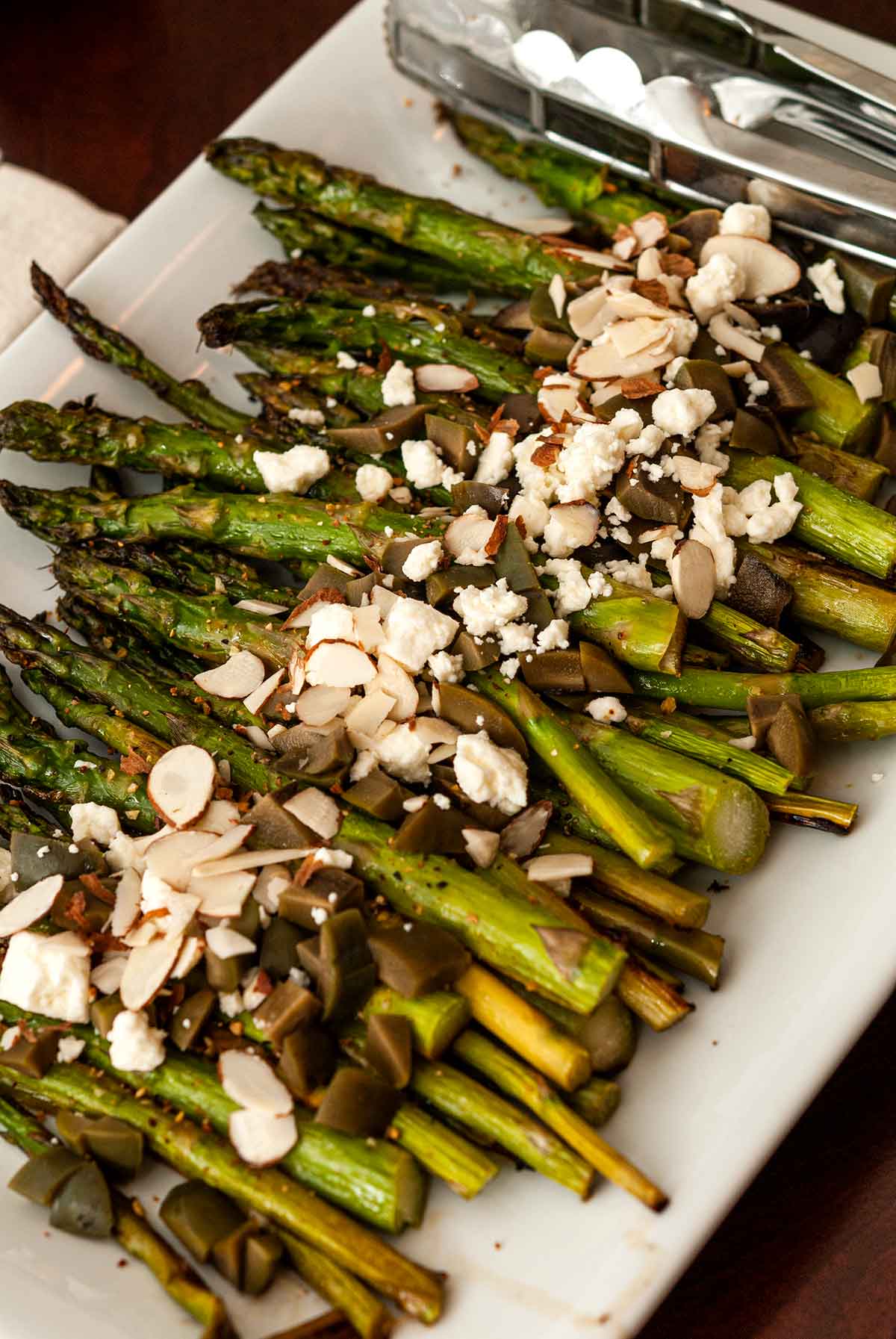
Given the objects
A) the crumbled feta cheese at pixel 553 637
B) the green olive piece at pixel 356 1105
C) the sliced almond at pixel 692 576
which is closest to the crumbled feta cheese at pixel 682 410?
the sliced almond at pixel 692 576

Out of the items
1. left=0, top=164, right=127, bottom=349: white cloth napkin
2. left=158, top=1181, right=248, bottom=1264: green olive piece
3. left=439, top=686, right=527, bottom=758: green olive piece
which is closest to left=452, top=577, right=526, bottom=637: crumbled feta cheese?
left=439, top=686, right=527, bottom=758: green olive piece

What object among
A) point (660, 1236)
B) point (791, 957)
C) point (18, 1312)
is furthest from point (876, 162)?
point (18, 1312)

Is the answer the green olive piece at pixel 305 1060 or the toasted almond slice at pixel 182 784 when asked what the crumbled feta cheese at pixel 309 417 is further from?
the green olive piece at pixel 305 1060

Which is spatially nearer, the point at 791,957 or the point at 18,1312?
the point at 18,1312

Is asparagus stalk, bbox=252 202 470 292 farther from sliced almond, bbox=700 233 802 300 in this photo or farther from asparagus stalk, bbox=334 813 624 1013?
asparagus stalk, bbox=334 813 624 1013

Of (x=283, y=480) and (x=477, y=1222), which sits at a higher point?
(x=283, y=480)

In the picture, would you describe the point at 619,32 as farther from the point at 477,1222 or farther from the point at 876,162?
the point at 477,1222

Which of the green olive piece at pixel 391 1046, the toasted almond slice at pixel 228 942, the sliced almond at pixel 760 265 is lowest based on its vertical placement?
the toasted almond slice at pixel 228 942
